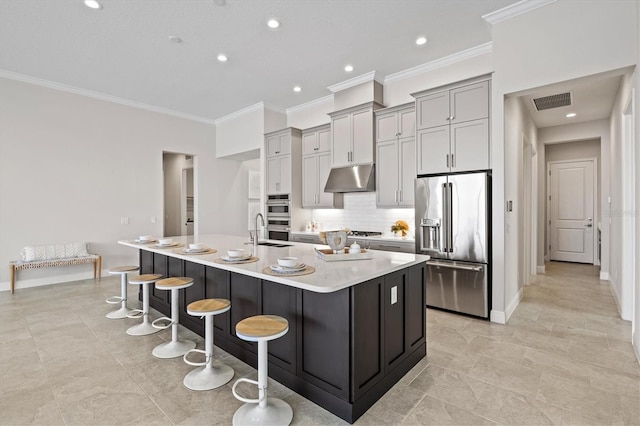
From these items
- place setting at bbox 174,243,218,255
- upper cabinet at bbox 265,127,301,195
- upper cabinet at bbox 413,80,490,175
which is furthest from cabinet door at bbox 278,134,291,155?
place setting at bbox 174,243,218,255

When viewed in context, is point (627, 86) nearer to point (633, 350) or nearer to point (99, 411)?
point (633, 350)

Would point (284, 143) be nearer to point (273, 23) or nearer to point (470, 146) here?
point (273, 23)

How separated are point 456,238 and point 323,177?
9.04ft

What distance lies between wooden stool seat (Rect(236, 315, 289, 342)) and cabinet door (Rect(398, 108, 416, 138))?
3.54 metres

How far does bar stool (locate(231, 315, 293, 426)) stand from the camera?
181 centimetres

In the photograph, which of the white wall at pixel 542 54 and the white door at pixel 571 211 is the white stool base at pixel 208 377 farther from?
the white door at pixel 571 211

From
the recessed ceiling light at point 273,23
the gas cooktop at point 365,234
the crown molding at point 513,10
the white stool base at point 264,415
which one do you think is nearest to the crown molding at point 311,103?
the recessed ceiling light at point 273,23

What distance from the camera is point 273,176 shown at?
6.38 metres

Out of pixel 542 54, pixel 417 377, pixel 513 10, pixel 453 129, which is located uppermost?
pixel 513 10

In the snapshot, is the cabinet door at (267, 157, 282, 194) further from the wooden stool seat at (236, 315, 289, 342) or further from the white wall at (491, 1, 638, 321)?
the wooden stool seat at (236, 315, 289, 342)

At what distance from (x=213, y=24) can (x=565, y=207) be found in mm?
8274

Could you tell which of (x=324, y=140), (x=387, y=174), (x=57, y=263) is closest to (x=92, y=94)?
(x=57, y=263)

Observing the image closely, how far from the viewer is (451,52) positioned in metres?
4.27

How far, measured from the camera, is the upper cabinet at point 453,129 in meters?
3.66
